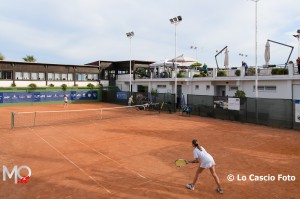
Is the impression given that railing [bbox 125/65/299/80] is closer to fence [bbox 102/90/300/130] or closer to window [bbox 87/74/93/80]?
fence [bbox 102/90/300/130]

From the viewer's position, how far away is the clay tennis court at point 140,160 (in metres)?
8.05

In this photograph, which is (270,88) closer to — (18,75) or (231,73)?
(231,73)

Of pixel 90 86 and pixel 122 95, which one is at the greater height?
pixel 90 86

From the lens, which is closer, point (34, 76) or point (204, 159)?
point (204, 159)

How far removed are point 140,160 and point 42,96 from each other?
3347 centimetres

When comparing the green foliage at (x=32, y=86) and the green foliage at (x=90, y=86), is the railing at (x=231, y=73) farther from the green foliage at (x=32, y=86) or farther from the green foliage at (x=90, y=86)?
the green foliage at (x=32, y=86)

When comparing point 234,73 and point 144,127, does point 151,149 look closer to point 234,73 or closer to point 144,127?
point 144,127

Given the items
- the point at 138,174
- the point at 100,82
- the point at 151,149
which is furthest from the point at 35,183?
the point at 100,82

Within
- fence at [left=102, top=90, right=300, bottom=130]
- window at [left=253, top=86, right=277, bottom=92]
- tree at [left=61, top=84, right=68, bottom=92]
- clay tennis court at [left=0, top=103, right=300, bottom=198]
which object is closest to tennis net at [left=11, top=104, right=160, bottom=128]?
clay tennis court at [left=0, top=103, right=300, bottom=198]

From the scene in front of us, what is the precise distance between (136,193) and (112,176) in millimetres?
1716

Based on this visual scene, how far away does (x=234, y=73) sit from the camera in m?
27.4

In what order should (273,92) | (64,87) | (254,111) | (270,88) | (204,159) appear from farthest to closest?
(64,87), (270,88), (273,92), (254,111), (204,159)

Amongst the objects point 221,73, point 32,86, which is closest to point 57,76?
point 32,86

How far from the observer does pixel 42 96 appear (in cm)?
4009
